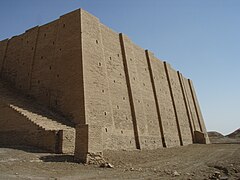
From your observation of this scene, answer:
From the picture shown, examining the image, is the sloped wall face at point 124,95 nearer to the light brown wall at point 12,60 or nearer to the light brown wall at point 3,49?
the light brown wall at point 12,60

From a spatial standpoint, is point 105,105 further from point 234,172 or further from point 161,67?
point 161,67

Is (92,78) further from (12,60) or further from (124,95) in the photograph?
(12,60)

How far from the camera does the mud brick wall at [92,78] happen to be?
1403 cm

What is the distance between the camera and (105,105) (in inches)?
582

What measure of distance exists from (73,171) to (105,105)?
23.8 ft

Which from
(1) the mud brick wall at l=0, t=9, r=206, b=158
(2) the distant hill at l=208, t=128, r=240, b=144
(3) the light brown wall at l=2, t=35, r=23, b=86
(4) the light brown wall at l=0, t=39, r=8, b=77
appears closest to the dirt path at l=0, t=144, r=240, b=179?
(1) the mud brick wall at l=0, t=9, r=206, b=158

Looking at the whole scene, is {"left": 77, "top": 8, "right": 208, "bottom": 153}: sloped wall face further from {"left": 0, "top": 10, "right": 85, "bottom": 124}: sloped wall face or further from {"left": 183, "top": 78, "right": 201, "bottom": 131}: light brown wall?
{"left": 183, "top": 78, "right": 201, "bottom": 131}: light brown wall

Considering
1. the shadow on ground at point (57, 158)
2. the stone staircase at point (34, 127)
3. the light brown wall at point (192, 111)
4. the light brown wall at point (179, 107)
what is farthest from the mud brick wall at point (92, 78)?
the light brown wall at point (192, 111)

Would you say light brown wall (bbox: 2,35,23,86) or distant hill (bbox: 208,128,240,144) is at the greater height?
light brown wall (bbox: 2,35,23,86)

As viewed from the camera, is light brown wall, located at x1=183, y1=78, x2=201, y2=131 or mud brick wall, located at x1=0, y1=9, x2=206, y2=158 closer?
mud brick wall, located at x1=0, y1=9, x2=206, y2=158

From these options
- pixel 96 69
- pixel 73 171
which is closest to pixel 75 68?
pixel 96 69

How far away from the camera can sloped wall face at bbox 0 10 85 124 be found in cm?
1411

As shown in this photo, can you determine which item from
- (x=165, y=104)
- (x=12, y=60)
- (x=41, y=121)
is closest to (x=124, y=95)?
(x=41, y=121)

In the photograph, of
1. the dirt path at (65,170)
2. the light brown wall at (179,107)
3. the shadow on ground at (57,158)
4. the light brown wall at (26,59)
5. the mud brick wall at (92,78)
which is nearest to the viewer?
the dirt path at (65,170)
